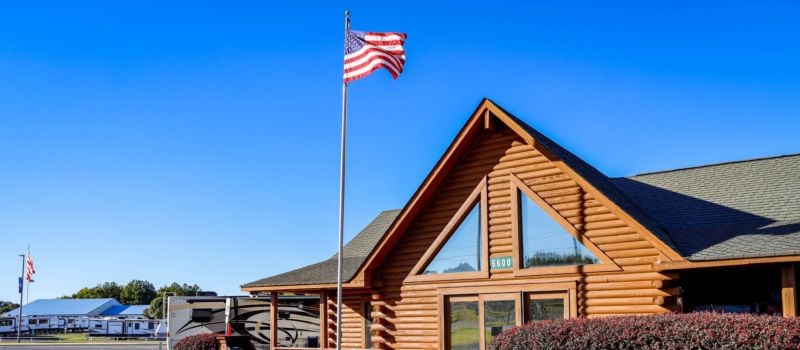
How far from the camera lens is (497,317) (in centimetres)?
1945

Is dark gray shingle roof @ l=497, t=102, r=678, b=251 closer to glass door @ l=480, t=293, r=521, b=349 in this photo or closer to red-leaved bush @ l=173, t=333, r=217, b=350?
glass door @ l=480, t=293, r=521, b=349

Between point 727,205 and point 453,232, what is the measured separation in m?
6.44

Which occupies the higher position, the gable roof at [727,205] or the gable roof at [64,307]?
the gable roof at [727,205]

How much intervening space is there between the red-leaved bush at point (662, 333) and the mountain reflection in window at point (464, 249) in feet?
11.0

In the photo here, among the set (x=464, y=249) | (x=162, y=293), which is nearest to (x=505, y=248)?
(x=464, y=249)

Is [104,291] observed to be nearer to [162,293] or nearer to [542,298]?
[162,293]

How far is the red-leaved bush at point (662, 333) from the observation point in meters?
13.4

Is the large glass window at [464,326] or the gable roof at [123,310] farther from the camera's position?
the gable roof at [123,310]

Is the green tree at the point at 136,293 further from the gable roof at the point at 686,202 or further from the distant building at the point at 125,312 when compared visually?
the gable roof at the point at 686,202

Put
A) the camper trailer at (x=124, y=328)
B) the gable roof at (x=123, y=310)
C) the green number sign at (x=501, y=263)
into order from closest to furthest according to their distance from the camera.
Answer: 1. the green number sign at (x=501, y=263)
2. the camper trailer at (x=124, y=328)
3. the gable roof at (x=123, y=310)

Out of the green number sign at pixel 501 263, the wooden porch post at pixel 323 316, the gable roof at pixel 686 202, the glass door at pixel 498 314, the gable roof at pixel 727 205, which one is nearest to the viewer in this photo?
the gable roof at pixel 727 205

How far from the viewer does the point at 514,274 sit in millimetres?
19141

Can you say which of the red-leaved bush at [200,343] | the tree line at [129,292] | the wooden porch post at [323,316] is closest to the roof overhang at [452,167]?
the wooden porch post at [323,316]

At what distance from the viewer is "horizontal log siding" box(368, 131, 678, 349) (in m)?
17.4
